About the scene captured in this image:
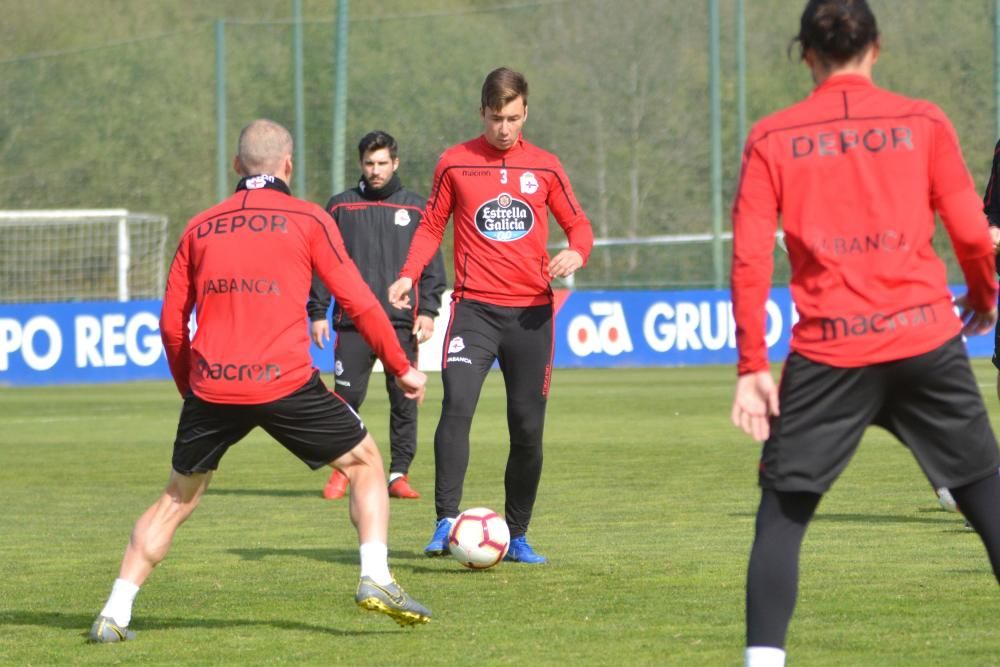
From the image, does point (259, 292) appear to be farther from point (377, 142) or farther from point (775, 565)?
point (377, 142)

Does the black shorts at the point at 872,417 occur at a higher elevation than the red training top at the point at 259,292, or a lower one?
lower

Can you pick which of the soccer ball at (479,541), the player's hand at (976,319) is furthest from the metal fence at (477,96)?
the player's hand at (976,319)

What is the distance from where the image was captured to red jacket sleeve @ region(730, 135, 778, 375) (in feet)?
16.6

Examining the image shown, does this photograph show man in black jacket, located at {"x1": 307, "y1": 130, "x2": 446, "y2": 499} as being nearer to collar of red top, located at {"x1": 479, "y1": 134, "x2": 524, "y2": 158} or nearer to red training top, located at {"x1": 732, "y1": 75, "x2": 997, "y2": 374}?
collar of red top, located at {"x1": 479, "y1": 134, "x2": 524, "y2": 158}

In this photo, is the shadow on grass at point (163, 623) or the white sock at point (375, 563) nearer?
the white sock at point (375, 563)

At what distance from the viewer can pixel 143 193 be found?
136ft

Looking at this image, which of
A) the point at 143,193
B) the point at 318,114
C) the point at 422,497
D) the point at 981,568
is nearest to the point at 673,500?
the point at 422,497

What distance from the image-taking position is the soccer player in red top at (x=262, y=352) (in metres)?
6.64

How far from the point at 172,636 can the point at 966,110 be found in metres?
32.3

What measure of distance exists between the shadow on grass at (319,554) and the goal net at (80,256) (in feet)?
83.0

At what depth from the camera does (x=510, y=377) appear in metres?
8.79

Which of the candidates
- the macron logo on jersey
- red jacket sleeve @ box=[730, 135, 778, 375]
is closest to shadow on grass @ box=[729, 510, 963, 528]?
the macron logo on jersey

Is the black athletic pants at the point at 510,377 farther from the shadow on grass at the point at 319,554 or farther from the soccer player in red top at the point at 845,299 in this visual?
the soccer player in red top at the point at 845,299

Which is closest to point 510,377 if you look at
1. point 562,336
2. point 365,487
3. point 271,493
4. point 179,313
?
point 365,487
